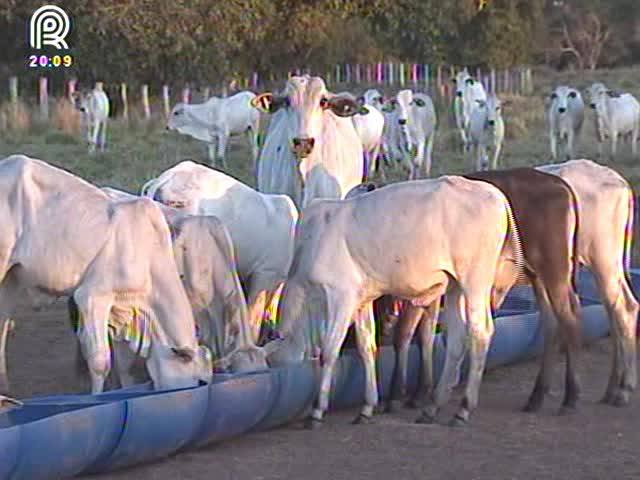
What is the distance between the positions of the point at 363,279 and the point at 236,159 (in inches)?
916

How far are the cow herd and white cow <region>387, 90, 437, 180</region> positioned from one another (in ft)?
60.2

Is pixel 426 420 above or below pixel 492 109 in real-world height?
below

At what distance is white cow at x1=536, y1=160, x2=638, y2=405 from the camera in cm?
1061

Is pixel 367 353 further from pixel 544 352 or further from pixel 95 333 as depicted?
pixel 95 333

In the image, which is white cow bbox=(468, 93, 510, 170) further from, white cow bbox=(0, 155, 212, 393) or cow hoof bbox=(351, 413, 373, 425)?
white cow bbox=(0, 155, 212, 393)

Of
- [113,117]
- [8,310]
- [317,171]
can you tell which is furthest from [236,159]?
[8,310]

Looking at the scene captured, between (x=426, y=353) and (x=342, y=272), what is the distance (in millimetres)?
1029

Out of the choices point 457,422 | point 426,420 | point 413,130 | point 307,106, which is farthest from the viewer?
point 413,130

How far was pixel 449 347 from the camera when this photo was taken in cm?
995

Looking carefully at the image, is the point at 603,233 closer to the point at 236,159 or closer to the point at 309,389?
the point at 309,389

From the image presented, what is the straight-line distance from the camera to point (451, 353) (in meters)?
9.92

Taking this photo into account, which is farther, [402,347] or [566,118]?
[566,118]

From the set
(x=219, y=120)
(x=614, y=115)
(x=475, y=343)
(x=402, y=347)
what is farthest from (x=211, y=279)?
(x=614, y=115)

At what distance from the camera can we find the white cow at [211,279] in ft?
34.0
